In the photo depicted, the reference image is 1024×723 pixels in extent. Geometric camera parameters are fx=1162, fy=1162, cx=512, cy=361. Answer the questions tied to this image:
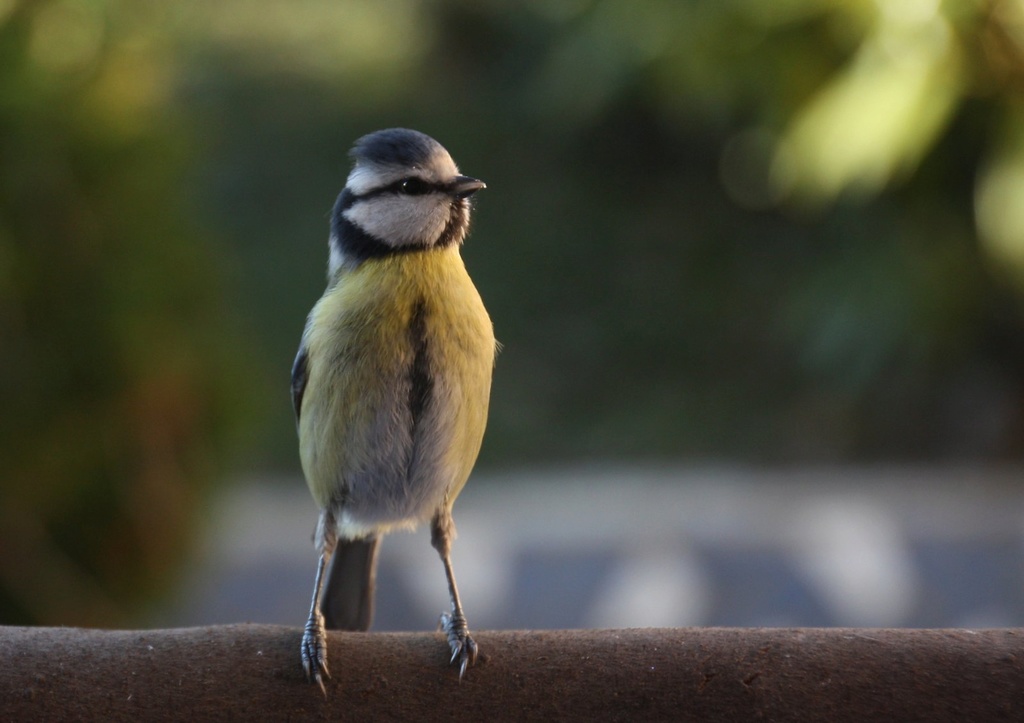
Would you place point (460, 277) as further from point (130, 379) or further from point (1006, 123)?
point (1006, 123)

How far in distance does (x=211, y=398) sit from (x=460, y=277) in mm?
1048

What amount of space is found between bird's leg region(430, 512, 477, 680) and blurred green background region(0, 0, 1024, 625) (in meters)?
0.88

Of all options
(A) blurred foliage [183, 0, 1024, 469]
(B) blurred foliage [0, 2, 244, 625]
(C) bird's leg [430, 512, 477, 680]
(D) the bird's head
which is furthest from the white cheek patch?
(A) blurred foliage [183, 0, 1024, 469]

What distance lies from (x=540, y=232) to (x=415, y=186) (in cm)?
368

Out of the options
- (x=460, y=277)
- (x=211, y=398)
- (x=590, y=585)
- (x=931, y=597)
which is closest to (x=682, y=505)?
(x=590, y=585)

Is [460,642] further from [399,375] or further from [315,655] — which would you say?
[399,375]

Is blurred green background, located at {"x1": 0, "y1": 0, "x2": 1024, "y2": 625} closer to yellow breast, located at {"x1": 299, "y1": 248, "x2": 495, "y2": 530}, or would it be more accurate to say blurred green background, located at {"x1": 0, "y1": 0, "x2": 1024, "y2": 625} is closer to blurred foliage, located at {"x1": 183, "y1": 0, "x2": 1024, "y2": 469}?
blurred foliage, located at {"x1": 183, "y1": 0, "x2": 1024, "y2": 469}

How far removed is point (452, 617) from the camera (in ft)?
3.68

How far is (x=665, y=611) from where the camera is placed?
9.39ft

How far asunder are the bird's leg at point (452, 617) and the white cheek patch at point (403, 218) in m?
0.32

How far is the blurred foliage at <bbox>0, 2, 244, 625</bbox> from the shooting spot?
190 centimetres

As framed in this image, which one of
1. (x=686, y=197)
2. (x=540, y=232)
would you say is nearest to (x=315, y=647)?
(x=686, y=197)

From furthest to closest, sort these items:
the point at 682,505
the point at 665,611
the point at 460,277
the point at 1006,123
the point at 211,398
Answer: the point at 682,505
the point at 665,611
the point at 1006,123
the point at 211,398
the point at 460,277

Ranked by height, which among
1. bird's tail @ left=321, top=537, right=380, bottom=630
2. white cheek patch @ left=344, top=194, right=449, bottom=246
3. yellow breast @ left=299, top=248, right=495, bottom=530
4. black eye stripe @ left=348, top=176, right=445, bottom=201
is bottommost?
bird's tail @ left=321, top=537, right=380, bottom=630
